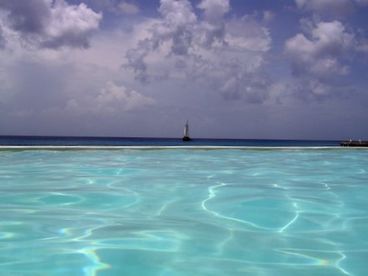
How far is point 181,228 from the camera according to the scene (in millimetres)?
3469

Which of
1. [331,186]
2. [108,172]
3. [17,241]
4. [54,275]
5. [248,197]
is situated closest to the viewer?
[54,275]

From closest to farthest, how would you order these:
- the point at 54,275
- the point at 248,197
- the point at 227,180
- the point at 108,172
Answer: the point at 54,275
the point at 248,197
the point at 227,180
the point at 108,172

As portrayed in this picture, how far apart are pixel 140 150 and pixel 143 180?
9234mm

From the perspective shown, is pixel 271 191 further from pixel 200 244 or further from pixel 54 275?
pixel 54 275

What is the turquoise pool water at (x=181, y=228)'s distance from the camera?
257 cm

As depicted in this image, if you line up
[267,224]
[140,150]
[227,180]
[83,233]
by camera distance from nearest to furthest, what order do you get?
1. [83,233]
2. [267,224]
3. [227,180]
4. [140,150]

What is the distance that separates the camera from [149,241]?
3.05 meters

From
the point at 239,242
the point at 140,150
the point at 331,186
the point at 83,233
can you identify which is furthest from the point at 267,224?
the point at 140,150

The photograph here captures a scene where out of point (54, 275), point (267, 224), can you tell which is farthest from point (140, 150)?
point (54, 275)

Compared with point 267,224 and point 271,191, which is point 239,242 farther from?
point 271,191

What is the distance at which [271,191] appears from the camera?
18.4 feet

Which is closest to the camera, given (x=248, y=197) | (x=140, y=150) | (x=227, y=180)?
(x=248, y=197)

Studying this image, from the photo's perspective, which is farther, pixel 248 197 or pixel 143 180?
pixel 143 180

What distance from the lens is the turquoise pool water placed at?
8.42ft
